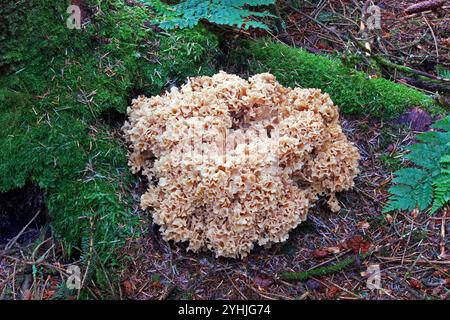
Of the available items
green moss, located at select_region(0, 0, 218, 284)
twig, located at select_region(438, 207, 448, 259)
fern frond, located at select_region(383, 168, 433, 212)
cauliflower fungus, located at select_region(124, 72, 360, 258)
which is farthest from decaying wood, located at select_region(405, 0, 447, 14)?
green moss, located at select_region(0, 0, 218, 284)

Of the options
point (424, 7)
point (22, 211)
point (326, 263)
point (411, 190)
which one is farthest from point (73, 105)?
point (424, 7)

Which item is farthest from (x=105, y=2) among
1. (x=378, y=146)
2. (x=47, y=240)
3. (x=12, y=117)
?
(x=378, y=146)

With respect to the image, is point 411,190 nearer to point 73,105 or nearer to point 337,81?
point 337,81

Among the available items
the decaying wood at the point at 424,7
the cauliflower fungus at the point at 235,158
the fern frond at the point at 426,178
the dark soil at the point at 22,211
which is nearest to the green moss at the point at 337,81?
the cauliflower fungus at the point at 235,158

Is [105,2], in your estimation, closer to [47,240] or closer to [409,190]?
[47,240]

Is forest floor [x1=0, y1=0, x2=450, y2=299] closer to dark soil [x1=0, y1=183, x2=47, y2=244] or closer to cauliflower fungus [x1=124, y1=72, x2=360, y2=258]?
dark soil [x1=0, y1=183, x2=47, y2=244]
